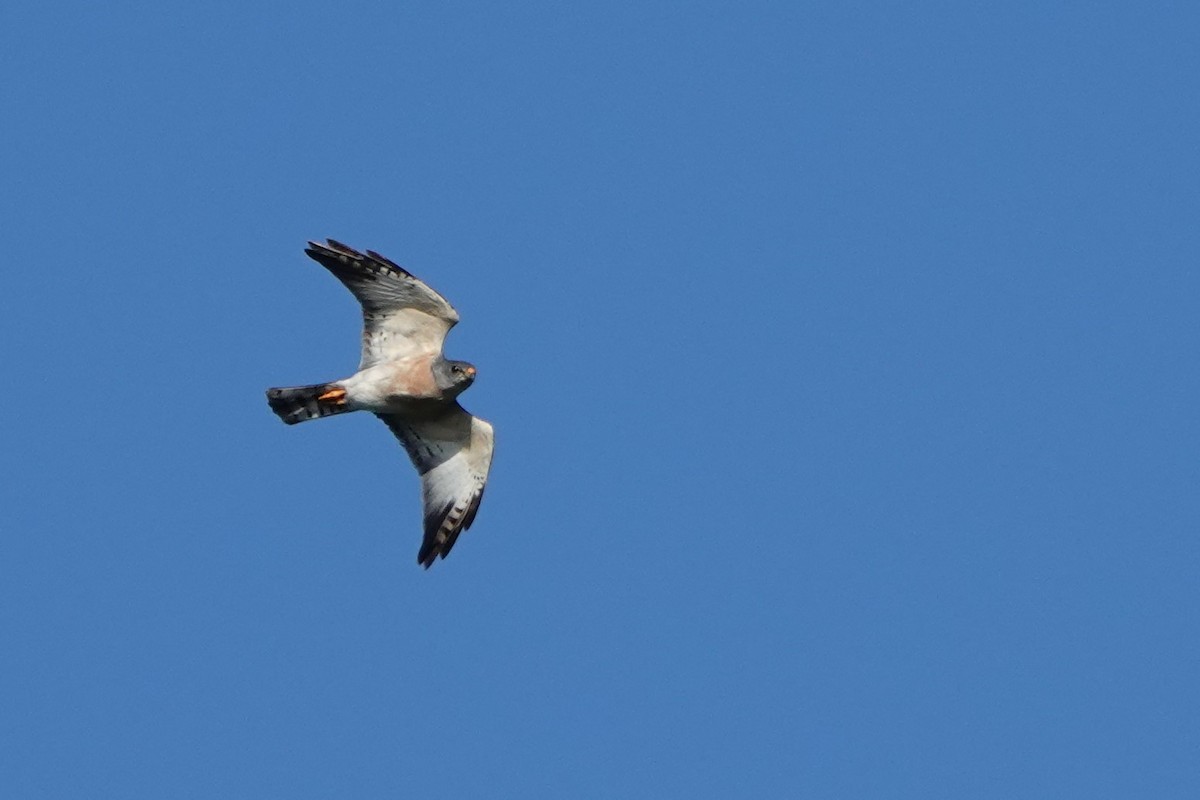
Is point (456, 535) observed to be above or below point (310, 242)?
below

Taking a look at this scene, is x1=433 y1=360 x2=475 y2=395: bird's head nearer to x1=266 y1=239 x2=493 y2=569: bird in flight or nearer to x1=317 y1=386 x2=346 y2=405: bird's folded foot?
x1=266 y1=239 x2=493 y2=569: bird in flight

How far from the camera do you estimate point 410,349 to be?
24016mm

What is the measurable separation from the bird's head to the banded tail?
1.09 m

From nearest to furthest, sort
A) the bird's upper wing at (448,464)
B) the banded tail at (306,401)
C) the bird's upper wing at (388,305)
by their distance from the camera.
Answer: the bird's upper wing at (388,305)
the banded tail at (306,401)
the bird's upper wing at (448,464)

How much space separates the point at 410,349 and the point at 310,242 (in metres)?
1.58

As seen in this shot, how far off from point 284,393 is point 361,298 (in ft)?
4.34

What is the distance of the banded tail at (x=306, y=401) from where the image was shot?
23953mm

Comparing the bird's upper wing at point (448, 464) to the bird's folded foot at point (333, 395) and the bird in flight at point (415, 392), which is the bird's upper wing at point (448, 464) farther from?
the bird's folded foot at point (333, 395)

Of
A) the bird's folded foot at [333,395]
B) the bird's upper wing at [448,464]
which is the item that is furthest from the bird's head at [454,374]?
the bird's folded foot at [333,395]

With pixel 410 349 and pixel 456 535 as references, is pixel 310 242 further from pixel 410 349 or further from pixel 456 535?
pixel 456 535

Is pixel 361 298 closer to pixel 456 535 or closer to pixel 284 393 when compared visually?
pixel 284 393

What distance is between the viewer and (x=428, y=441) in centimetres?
2500

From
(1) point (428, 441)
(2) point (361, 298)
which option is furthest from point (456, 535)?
(2) point (361, 298)

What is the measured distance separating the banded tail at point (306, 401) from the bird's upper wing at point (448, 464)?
1.00 metres
